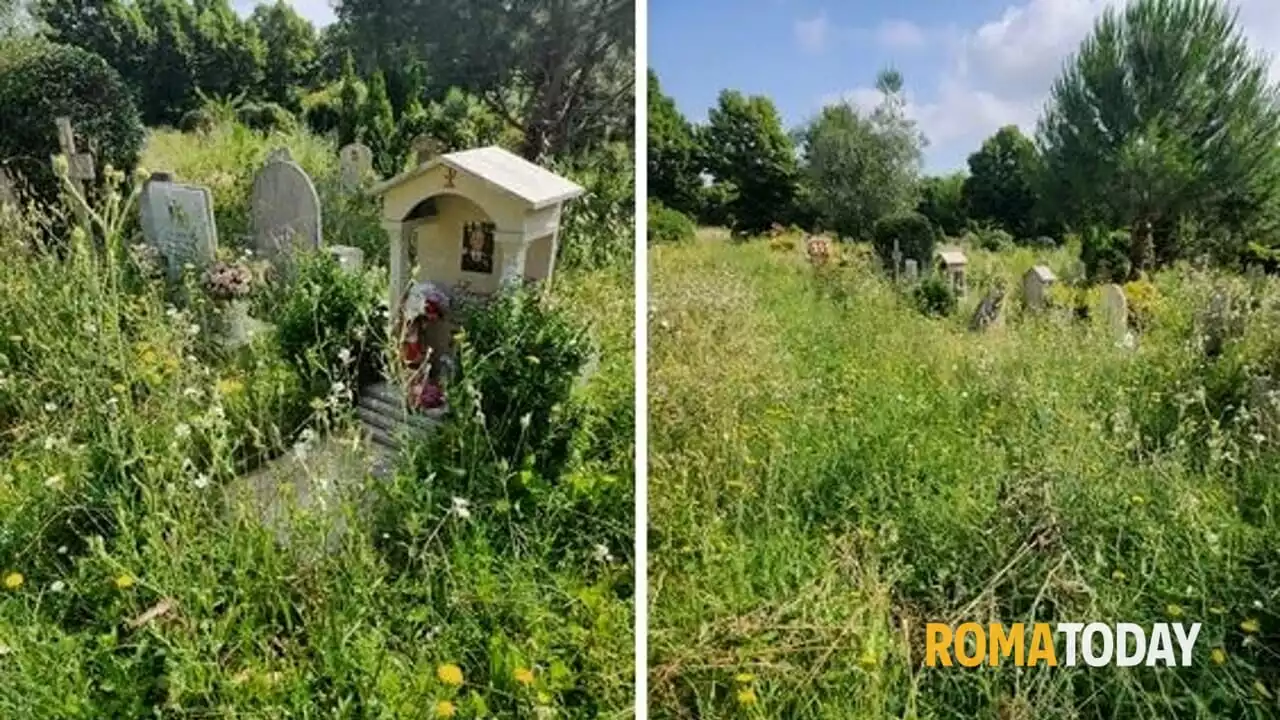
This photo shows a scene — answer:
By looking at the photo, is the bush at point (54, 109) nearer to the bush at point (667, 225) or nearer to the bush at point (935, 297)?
→ the bush at point (667, 225)

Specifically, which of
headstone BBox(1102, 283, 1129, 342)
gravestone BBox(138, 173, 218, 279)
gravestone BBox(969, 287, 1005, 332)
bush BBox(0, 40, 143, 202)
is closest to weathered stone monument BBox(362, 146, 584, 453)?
gravestone BBox(138, 173, 218, 279)

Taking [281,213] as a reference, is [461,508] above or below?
below

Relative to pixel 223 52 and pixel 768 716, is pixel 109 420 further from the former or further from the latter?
pixel 768 716

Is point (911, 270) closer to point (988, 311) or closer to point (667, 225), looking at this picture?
point (988, 311)

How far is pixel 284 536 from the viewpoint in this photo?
1.51 m

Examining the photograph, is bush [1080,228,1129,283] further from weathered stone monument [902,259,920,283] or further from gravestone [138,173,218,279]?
gravestone [138,173,218,279]

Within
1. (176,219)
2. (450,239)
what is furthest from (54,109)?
(450,239)

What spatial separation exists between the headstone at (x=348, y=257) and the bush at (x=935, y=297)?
812mm

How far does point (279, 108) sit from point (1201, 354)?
134 cm

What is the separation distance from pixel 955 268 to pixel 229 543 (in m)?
1.07

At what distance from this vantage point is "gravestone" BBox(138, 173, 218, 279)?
1.63 meters

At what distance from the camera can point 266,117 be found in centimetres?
163

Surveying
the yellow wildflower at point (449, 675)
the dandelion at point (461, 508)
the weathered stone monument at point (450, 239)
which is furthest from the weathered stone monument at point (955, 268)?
the yellow wildflower at point (449, 675)

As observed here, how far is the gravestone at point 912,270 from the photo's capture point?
167cm
